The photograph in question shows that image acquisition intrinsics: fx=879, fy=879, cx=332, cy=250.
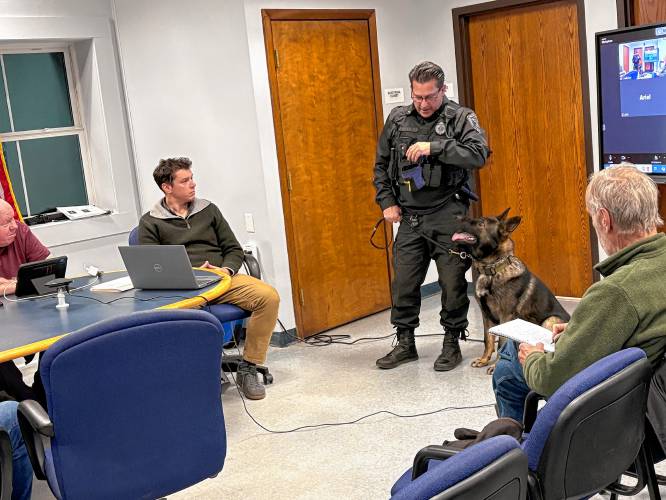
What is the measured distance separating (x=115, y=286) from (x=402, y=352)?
1650 mm

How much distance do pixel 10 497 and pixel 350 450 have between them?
1524 mm

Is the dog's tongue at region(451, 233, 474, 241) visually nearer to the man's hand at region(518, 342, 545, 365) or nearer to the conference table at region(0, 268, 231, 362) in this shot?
the conference table at region(0, 268, 231, 362)

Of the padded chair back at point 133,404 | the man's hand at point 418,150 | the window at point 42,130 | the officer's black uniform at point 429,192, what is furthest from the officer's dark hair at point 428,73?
the window at point 42,130

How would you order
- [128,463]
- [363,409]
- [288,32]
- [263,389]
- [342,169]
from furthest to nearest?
[342,169], [288,32], [263,389], [363,409], [128,463]

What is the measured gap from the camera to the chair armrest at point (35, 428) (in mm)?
2395

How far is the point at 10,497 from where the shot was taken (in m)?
2.53

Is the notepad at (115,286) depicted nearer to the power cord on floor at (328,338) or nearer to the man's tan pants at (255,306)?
the man's tan pants at (255,306)

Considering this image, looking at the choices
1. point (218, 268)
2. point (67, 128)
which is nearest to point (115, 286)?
point (218, 268)

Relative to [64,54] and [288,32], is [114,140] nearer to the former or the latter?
[64,54]

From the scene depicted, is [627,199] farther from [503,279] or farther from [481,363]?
[481,363]

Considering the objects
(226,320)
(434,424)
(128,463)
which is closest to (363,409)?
(434,424)

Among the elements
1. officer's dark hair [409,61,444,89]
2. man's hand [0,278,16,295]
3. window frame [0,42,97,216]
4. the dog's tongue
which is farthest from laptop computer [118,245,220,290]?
window frame [0,42,97,216]

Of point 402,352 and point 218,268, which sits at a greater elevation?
point 218,268

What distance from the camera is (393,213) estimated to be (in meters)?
4.71
